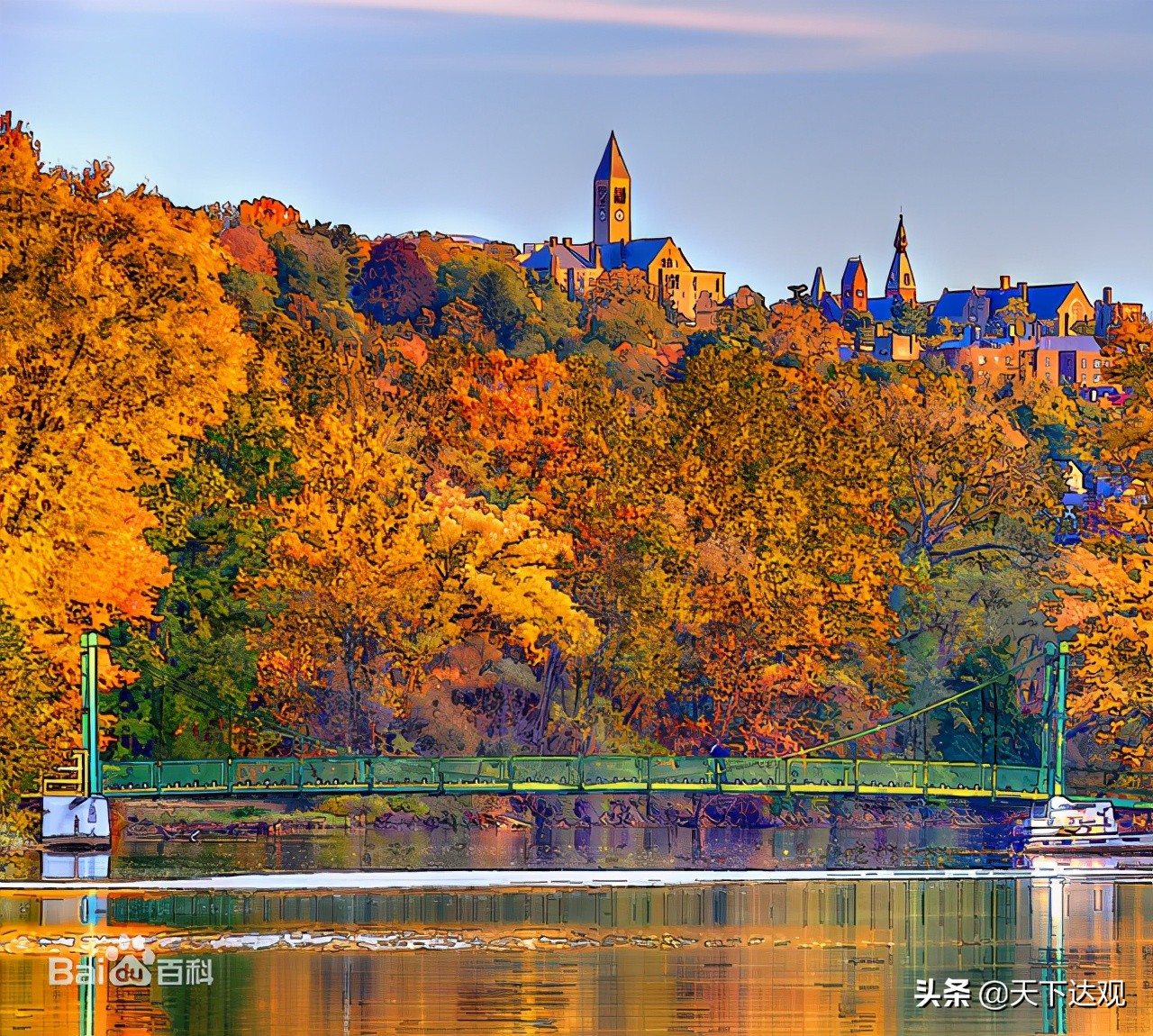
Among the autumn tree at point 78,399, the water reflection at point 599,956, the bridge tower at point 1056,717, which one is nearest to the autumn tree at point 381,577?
the autumn tree at point 78,399

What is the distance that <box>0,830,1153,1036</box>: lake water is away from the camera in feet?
129

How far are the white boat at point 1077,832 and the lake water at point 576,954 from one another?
982 millimetres

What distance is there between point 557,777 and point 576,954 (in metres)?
22.7

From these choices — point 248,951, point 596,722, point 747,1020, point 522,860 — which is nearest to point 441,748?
point 596,722

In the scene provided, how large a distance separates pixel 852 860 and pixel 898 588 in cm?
1232

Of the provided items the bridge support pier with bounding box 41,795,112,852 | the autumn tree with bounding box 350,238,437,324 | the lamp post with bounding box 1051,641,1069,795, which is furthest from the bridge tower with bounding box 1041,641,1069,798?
the autumn tree with bounding box 350,238,437,324

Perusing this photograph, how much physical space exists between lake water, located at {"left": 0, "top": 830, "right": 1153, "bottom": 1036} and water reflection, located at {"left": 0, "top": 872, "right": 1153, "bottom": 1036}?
2.8 inches

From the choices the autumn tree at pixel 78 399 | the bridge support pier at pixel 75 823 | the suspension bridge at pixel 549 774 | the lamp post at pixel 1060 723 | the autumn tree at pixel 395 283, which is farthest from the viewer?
the autumn tree at pixel 395 283

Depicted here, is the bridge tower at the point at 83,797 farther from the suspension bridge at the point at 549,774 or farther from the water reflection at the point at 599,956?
the water reflection at the point at 599,956

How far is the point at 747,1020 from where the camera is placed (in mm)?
39188

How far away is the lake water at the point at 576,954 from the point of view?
39219 mm

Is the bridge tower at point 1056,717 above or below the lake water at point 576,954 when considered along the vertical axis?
above

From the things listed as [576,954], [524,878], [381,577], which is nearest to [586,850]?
[381,577]

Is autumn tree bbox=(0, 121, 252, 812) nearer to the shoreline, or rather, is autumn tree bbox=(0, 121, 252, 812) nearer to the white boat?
the shoreline
